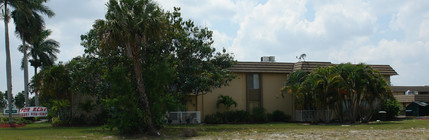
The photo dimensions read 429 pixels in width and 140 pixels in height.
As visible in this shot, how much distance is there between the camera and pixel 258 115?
34094 mm

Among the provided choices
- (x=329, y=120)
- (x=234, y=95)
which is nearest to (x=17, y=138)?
(x=234, y=95)

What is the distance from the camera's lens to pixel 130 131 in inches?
790

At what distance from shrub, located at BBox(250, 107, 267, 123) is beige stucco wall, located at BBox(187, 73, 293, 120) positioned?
130 centimetres

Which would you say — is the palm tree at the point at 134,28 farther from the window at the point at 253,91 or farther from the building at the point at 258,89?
the window at the point at 253,91

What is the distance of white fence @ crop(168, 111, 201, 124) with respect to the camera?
1227 inches

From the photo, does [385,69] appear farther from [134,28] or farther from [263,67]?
[134,28]

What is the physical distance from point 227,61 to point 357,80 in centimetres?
975

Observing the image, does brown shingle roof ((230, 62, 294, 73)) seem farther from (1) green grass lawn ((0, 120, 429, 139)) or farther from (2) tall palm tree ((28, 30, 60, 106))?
(2) tall palm tree ((28, 30, 60, 106))

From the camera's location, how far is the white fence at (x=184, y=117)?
31156 millimetres

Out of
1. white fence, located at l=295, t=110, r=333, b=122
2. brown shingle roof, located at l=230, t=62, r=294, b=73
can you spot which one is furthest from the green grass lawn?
brown shingle roof, located at l=230, t=62, r=294, b=73

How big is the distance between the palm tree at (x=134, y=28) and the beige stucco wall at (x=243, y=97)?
13.9 meters

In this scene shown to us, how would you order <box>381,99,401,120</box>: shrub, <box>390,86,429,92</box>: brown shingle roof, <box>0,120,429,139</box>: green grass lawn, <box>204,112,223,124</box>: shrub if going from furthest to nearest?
1. <box>390,86,429,92</box>: brown shingle roof
2. <box>381,99,401,120</box>: shrub
3. <box>204,112,223,124</box>: shrub
4. <box>0,120,429,139</box>: green grass lawn

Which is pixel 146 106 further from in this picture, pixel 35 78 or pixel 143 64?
pixel 35 78

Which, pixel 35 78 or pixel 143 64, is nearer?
pixel 143 64
